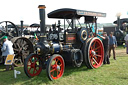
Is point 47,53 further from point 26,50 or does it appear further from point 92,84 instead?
point 26,50

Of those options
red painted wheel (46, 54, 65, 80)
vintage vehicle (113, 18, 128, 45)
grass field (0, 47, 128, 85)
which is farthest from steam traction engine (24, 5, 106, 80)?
vintage vehicle (113, 18, 128, 45)

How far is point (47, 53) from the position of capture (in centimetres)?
417

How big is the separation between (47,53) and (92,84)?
4.74ft

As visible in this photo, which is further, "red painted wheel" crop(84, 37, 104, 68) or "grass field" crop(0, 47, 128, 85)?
"red painted wheel" crop(84, 37, 104, 68)

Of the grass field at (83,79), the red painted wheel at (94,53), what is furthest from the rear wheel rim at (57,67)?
the red painted wheel at (94,53)

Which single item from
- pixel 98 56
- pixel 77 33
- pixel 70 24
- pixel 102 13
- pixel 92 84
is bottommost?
pixel 92 84

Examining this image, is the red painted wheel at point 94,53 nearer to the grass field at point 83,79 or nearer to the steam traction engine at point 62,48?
the steam traction engine at point 62,48

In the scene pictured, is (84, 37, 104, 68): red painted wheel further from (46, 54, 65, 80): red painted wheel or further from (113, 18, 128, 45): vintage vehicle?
(113, 18, 128, 45): vintage vehicle

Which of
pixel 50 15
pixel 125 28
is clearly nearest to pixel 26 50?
pixel 50 15

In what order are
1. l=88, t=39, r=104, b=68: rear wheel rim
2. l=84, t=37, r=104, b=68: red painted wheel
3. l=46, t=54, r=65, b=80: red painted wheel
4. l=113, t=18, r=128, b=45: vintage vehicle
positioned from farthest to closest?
1. l=113, t=18, r=128, b=45: vintage vehicle
2. l=88, t=39, r=104, b=68: rear wheel rim
3. l=84, t=37, r=104, b=68: red painted wheel
4. l=46, t=54, r=65, b=80: red painted wheel

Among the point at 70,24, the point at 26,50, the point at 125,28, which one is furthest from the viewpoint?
the point at 125,28

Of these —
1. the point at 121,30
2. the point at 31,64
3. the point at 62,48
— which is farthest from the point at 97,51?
the point at 121,30

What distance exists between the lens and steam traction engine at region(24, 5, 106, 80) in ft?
13.3

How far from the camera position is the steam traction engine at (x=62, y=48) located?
404 cm
